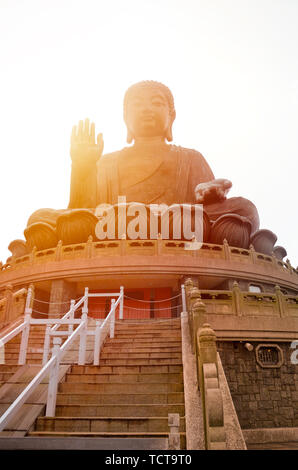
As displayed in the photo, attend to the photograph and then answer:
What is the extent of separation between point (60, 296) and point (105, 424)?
362 inches

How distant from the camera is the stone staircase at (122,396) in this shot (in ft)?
13.5

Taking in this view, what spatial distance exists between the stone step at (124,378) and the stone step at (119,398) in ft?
1.04

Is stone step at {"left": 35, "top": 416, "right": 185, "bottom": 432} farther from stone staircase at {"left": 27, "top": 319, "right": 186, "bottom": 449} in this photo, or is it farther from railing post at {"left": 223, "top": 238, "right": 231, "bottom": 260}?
railing post at {"left": 223, "top": 238, "right": 231, "bottom": 260}

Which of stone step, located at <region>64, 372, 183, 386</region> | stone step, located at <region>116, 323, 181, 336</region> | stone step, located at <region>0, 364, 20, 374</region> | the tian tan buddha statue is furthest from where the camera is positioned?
the tian tan buddha statue

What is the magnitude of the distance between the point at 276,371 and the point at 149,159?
13.4 metres

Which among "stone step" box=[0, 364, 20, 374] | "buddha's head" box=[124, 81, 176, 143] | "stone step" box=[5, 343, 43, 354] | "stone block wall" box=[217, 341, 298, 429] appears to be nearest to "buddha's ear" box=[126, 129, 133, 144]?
"buddha's head" box=[124, 81, 176, 143]

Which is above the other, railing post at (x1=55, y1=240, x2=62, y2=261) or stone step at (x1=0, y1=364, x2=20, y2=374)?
railing post at (x1=55, y1=240, x2=62, y2=261)

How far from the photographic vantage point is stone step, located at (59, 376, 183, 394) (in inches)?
203

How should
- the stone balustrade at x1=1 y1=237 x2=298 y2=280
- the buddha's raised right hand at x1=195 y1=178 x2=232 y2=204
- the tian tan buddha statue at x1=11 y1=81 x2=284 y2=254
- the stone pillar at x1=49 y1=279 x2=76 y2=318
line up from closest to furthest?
1. the stone pillar at x1=49 y1=279 x2=76 y2=318
2. the stone balustrade at x1=1 y1=237 x2=298 y2=280
3. the tian tan buddha statue at x1=11 y1=81 x2=284 y2=254
4. the buddha's raised right hand at x1=195 y1=178 x2=232 y2=204

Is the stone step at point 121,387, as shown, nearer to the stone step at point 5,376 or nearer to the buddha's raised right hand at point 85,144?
the stone step at point 5,376

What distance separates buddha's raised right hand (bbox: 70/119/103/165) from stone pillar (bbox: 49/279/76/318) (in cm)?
660

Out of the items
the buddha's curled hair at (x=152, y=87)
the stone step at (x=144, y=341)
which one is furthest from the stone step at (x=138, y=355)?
the buddha's curled hair at (x=152, y=87)

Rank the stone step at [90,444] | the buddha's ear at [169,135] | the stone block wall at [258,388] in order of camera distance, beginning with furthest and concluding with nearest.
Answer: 1. the buddha's ear at [169,135]
2. the stone block wall at [258,388]
3. the stone step at [90,444]
